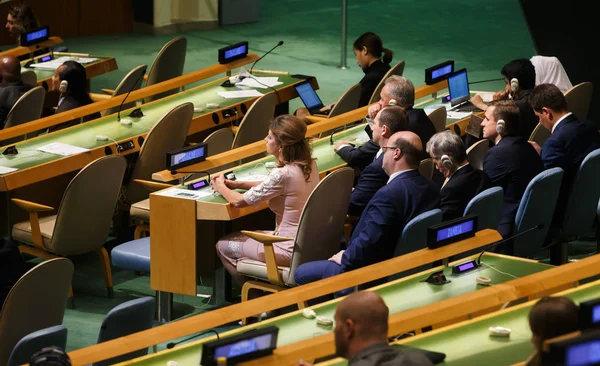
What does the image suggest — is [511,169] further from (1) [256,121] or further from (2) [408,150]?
(1) [256,121]

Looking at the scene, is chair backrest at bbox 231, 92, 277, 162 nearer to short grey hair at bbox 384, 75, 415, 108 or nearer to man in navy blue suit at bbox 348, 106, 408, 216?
short grey hair at bbox 384, 75, 415, 108

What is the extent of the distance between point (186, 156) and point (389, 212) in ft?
4.77

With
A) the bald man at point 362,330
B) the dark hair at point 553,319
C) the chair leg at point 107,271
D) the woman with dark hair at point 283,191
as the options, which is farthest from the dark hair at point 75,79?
the dark hair at point 553,319

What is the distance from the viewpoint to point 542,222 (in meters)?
6.18

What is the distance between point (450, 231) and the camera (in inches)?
194

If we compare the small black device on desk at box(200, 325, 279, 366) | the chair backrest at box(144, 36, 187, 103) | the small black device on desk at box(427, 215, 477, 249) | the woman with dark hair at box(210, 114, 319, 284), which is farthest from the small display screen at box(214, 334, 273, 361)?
the chair backrest at box(144, 36, 187, 103)

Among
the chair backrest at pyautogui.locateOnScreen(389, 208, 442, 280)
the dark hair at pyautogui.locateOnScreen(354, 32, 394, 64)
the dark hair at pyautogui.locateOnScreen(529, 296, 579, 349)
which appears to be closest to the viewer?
the dark hair at pyautogui.locateOnScreen(529, 296, 579, 349)

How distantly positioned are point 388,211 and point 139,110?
292 cm

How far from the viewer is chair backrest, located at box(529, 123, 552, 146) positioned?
7.46 metres

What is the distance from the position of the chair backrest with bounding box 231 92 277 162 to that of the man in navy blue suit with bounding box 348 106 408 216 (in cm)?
143

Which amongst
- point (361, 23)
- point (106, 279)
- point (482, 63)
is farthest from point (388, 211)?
point (361, 23)

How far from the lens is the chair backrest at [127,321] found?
4.29 m

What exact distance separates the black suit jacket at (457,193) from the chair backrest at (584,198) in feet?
2.45

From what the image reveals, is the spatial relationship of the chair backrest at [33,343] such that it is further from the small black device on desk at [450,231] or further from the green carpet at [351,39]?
the green carpet at [351,39]
